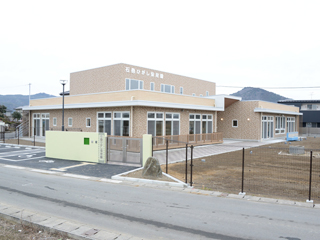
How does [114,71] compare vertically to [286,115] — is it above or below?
above

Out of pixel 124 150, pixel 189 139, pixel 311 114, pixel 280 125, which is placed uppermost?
pixel 311 114

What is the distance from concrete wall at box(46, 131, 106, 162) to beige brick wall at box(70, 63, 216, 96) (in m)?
11.2

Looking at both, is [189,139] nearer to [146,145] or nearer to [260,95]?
[146,145]

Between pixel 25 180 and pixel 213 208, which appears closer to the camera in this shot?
pixel 213 208

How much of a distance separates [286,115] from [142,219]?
3728 centimetres

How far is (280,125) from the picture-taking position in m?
36.2

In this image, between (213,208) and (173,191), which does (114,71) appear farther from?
(213,208)

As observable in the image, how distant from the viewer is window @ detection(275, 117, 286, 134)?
35188 millimetres

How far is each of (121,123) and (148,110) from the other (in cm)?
237

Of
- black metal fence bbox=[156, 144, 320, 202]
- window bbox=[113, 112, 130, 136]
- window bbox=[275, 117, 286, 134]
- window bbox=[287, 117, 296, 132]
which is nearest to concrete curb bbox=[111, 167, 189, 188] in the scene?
black metal fence bbox=[156, 144, 320, 202]

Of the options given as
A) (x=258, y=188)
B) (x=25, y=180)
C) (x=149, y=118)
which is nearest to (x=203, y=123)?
(x=149, y=118)

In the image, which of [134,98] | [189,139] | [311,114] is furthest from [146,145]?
[311,114]

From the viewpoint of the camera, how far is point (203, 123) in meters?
25.9

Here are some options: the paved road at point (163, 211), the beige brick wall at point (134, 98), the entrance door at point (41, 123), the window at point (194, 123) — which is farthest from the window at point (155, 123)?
the entrance door at point (41, 123)
